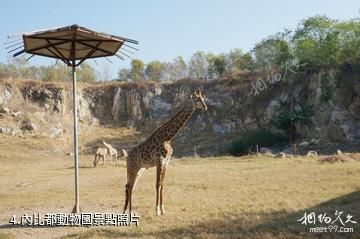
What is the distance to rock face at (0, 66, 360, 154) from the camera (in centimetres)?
2950

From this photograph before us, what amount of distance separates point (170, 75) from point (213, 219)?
43444mm

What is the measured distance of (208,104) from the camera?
38.6 metres

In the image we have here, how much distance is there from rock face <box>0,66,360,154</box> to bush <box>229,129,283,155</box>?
179 cm

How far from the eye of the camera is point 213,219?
802cm

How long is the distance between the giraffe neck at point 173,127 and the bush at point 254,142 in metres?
20.7

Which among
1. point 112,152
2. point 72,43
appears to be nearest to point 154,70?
point 112,152

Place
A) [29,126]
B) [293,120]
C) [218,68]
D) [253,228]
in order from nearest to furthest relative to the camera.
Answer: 1. [253,228]
2. [293,120]
3. [29,126]
4. [218,68]

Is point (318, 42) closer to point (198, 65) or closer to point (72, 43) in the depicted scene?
point (198, 65)

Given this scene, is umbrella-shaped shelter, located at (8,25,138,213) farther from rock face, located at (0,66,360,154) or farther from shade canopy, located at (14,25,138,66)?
rock face, located at (0,66,360,154)

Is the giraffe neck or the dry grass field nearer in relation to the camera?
the dry grass field

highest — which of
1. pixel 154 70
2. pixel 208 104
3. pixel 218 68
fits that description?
pixel 154 70

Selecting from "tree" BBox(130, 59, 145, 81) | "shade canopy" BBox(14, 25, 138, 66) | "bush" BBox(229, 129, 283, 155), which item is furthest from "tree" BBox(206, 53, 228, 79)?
"shade canopy" BBox(14, 25, 138, 66)

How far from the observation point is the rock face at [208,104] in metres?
29.5

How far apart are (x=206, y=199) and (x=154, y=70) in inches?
1692
